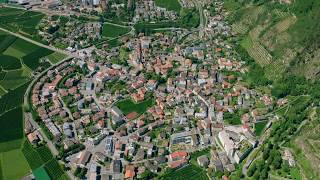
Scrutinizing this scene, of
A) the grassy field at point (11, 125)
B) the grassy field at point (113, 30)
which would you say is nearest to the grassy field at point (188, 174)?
the grassy field at point (11, 125)

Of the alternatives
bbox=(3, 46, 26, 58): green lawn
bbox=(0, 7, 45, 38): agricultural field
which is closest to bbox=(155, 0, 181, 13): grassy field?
bbox=(0, 7, 45, 38): agricultural field

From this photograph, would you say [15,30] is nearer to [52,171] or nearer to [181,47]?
[181,47]

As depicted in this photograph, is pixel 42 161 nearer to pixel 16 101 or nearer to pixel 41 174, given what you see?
pixel 41 174

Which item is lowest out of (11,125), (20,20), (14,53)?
(11,125)

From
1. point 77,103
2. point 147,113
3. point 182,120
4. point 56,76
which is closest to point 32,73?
point 56,76

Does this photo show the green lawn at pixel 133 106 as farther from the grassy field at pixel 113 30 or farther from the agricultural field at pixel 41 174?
the grassy field at pixel 113 30

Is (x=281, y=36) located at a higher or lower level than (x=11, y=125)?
higher

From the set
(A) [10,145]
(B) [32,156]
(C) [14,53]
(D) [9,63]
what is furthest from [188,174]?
(C) [14,53]
